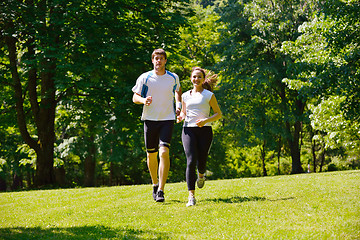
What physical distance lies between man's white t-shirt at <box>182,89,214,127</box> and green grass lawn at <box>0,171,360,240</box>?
4.77ft

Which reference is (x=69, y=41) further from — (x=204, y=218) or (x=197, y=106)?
(x=204, y=218)

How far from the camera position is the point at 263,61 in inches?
1015

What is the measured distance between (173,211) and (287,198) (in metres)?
2.17

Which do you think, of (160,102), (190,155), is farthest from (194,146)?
(160,102)

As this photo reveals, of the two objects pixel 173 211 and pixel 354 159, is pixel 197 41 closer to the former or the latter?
pixel 354 159

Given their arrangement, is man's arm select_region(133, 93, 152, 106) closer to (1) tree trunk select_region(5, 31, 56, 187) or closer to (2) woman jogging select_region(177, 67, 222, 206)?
(2) woman jogging select_region(177, 67, 222, 206)

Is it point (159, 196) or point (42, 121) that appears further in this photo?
point (42, 121)

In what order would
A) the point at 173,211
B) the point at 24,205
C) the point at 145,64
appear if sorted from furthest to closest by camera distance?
1. the point at 145,64
2. the point at 24,205
3. the point at 173,211

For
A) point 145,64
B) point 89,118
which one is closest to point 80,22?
point 145,64

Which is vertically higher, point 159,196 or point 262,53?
point 262,53

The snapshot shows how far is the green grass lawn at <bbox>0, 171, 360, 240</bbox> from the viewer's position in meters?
4.64

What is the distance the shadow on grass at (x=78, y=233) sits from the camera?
184 inches

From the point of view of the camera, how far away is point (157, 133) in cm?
726

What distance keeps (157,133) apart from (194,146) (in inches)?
29.0
